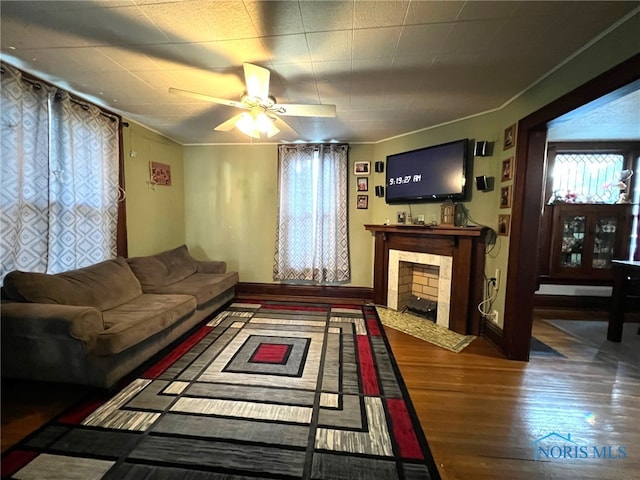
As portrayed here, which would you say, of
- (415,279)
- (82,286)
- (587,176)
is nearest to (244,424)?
(82,286)

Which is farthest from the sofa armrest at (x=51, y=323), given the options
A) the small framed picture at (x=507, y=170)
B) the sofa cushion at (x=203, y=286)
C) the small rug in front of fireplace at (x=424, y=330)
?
the small framed picture at (x=507, y=170)

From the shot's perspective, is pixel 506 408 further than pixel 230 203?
No

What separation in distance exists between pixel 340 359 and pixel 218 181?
Answer: 339 centimetres

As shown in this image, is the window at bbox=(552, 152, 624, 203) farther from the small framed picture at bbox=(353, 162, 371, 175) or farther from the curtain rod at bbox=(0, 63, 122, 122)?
the curtain rod at bbox=(0, 63, 122, 122)

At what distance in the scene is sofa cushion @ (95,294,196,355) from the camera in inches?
68.1

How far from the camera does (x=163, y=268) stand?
128 inches

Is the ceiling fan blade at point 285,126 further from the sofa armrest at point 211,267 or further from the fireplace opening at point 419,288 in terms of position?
the fireplace opening at point 419,288

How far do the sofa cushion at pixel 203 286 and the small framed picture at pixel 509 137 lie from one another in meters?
3.55

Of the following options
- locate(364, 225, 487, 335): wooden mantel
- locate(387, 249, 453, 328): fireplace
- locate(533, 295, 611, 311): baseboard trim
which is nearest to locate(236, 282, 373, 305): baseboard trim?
locate(387, 249, 453, 328): fireplace

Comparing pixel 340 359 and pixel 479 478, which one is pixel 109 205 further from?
pixel 479 478

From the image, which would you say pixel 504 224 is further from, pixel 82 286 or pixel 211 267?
pixel 82 286

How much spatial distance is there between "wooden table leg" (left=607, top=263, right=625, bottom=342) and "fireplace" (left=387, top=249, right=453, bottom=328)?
5.43 feet

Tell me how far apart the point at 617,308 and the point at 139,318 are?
14.9ft

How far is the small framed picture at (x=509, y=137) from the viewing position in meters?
2.46
